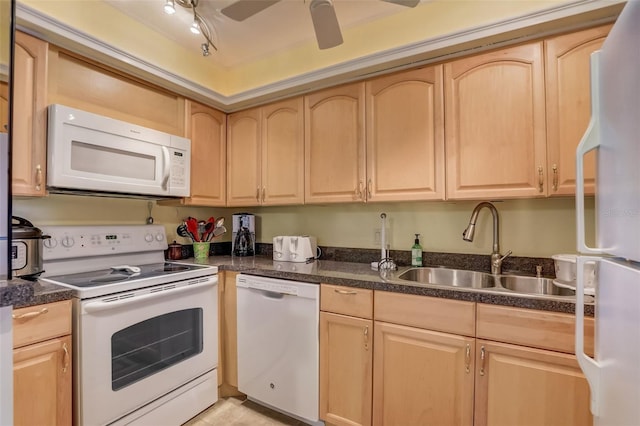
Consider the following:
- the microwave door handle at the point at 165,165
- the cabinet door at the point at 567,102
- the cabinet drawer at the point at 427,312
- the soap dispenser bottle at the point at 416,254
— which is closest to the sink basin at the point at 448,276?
the soap dispenser bottle at the point at 416,254

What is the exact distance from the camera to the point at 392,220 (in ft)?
7.11

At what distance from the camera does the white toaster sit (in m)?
2.20

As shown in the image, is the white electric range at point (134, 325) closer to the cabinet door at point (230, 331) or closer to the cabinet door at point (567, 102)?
the cabinet door at point (230, 331)

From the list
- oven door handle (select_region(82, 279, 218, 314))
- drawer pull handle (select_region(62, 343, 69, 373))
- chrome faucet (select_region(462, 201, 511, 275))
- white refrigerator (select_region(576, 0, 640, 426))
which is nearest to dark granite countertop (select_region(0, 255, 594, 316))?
oven door handle (select_region(82, 279, 218, 314))

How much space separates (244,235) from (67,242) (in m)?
1.17

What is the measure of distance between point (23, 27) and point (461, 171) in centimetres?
231

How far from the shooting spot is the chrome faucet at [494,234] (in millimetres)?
1769

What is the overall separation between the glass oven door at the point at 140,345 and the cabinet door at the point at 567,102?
2016 millimetres

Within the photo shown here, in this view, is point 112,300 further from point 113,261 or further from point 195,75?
point 195,75

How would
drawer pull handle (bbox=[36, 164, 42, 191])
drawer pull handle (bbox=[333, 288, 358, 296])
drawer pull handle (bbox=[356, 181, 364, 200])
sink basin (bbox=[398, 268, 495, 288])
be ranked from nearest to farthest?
drawer pull handle (bbox=[36, 164, 42, 191]) < drawer pull handle (bbox=[333, 288, 358, 296]) < sink basin (bbox=[398, 268, 495, 288]) < drawer pull handle (bbox=[356, 181, 364, 200])

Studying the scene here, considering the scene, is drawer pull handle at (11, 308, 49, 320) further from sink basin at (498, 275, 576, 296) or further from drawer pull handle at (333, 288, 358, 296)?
sink basin at (498, 275, 576, 296)

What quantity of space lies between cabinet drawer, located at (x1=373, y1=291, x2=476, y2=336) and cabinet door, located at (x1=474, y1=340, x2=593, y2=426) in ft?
0.37

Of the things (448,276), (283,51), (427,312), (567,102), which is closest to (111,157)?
(283,51)

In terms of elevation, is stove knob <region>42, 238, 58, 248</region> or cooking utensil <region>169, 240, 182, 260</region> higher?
stove knob <region>42, 238, 58, 248</region>
